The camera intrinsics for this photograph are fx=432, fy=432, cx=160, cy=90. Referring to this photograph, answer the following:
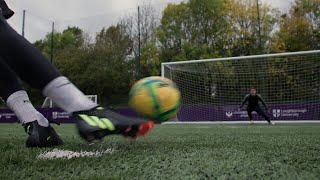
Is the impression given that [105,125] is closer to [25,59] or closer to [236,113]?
[25,59]

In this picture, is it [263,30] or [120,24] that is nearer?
[263,30]

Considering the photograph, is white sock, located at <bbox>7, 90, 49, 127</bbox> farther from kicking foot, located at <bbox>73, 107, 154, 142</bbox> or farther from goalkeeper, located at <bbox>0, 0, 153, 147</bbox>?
kicking foot, located at <bbox>73, 107, 154, 142</bbox>

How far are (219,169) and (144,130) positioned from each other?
17.2 inches

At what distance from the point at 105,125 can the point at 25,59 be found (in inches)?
24.6

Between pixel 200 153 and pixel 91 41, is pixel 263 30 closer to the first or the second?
pixel 91 41

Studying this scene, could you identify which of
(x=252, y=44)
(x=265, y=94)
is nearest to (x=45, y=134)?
(x=265, y=94)

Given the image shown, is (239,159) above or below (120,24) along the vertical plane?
below

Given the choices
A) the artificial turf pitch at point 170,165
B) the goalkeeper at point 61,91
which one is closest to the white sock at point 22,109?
the artificial turf pitch at point 170,165

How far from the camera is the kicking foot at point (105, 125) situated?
2166 millimetres

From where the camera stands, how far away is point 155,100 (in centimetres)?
274

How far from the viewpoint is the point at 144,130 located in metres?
2.27

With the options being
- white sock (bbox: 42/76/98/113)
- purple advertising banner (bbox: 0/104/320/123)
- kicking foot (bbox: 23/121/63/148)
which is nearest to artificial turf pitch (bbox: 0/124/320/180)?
kicking foot (bbox: 23/121/63/148)

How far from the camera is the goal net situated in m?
17.8

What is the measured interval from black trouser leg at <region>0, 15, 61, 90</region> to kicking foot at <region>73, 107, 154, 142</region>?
1.03 ft
